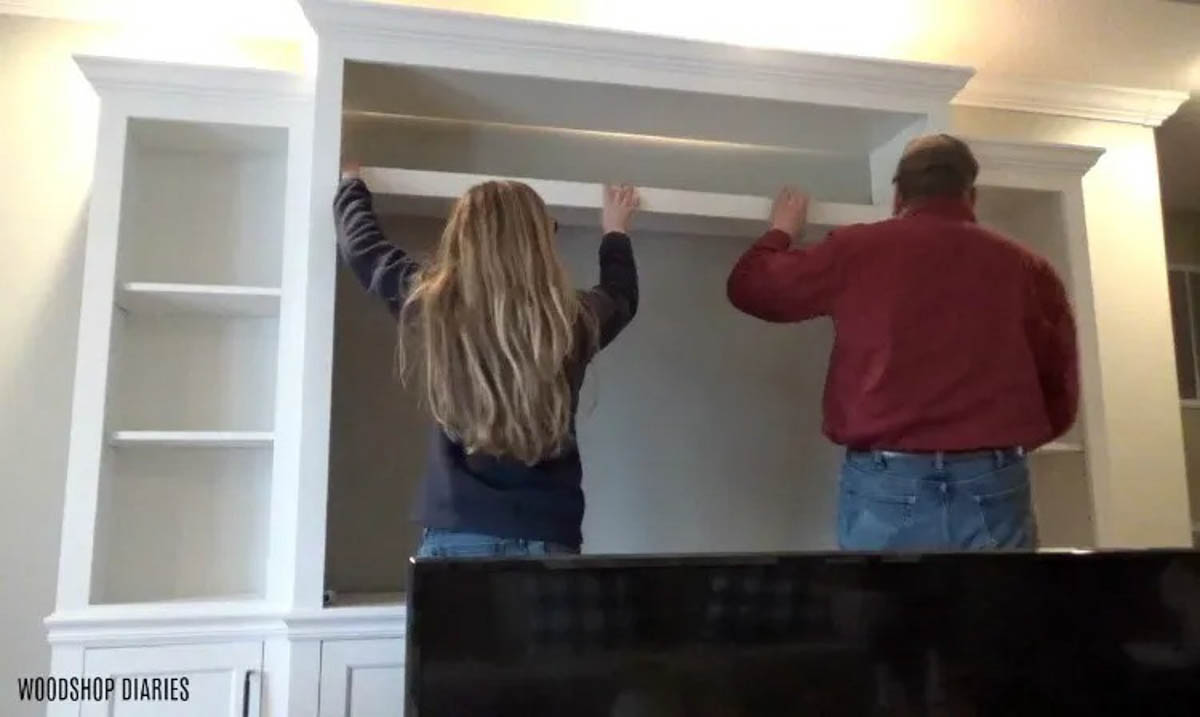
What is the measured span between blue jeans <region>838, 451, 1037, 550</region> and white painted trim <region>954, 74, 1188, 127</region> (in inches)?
55.2

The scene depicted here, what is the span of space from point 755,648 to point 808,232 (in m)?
1.08

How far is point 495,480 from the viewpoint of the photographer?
1.59 m

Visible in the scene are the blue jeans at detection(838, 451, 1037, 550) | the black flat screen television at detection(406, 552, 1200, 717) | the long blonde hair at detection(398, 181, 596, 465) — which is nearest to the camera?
the black flat screen television at detection(406, 552, 1200, 717)

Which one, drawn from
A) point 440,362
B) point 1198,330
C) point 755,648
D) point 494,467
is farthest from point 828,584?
point 1198,330

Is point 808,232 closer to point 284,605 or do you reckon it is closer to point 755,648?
point 755,648

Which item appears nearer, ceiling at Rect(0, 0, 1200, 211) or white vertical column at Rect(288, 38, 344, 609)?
white vertical column at Rect(288, 38, 344, 609)

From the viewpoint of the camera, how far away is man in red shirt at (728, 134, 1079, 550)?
1674 mm

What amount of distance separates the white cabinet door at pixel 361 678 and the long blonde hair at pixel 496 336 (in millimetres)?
473

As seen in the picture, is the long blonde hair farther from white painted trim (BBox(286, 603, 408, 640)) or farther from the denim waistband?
the denim waistband

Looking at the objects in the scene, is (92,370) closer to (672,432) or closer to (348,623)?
(348,623)

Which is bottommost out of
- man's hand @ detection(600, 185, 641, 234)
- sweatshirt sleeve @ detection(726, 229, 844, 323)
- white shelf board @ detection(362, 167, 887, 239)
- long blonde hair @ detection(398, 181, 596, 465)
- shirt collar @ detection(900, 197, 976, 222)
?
long blonde hair @ detection(398, 181, 596, 465)

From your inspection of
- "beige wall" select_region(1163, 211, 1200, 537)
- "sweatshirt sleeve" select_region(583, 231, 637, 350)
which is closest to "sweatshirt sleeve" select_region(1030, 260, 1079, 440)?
"sweatshirt sleeve" select_region(583, 231, 637, 350)

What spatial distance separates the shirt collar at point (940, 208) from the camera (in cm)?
179

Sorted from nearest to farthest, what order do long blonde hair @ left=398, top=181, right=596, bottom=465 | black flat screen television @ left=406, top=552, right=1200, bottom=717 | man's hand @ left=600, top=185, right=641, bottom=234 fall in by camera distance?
black flat screen television @ left=406, top=552, right=1200, bottom=717, long blonde hair @ left=398, top=181, right=596, bottom=465, man's hand @ left=600, top=185, right=641, bottom=234
